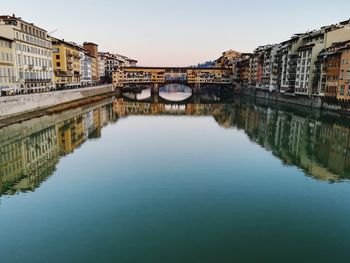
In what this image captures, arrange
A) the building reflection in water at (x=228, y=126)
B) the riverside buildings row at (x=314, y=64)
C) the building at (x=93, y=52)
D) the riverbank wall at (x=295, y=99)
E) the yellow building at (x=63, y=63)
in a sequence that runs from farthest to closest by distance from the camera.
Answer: the building at (x=93, y=52) < the yellow building at (x=63, y=63) < the riverbank wall at (x=295, y=99) < the riverside buildings row at (x=314, y=64) < the building reflection in water at (x=228, y=126)

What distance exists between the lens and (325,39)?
64375mm

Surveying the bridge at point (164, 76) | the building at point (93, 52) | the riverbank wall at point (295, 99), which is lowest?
the riverbank wall at point (295, 99)

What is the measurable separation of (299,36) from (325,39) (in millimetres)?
12989

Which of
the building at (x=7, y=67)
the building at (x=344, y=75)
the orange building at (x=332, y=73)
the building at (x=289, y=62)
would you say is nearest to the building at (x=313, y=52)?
the building at (x=289, y=62)

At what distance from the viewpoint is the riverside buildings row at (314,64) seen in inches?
2194

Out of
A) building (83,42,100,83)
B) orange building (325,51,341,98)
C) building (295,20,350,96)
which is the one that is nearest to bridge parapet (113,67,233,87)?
building (83,42,100,83)

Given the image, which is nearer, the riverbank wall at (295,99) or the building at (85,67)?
the riverbank wall at (295,99)

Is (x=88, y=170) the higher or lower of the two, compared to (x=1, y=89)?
lower

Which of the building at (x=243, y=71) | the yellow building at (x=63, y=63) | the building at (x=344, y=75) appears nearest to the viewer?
the building at (x=344, y=75)

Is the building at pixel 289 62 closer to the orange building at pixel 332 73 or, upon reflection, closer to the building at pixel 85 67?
the orange building at pixel 332 73

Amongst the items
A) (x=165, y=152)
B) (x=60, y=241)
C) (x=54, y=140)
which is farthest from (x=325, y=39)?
(x=60, y=241)

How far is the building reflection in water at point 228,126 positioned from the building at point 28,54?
1206cm

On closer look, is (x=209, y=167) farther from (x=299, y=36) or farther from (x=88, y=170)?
(x=299, y=36)

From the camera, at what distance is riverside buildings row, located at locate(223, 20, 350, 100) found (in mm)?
55719
